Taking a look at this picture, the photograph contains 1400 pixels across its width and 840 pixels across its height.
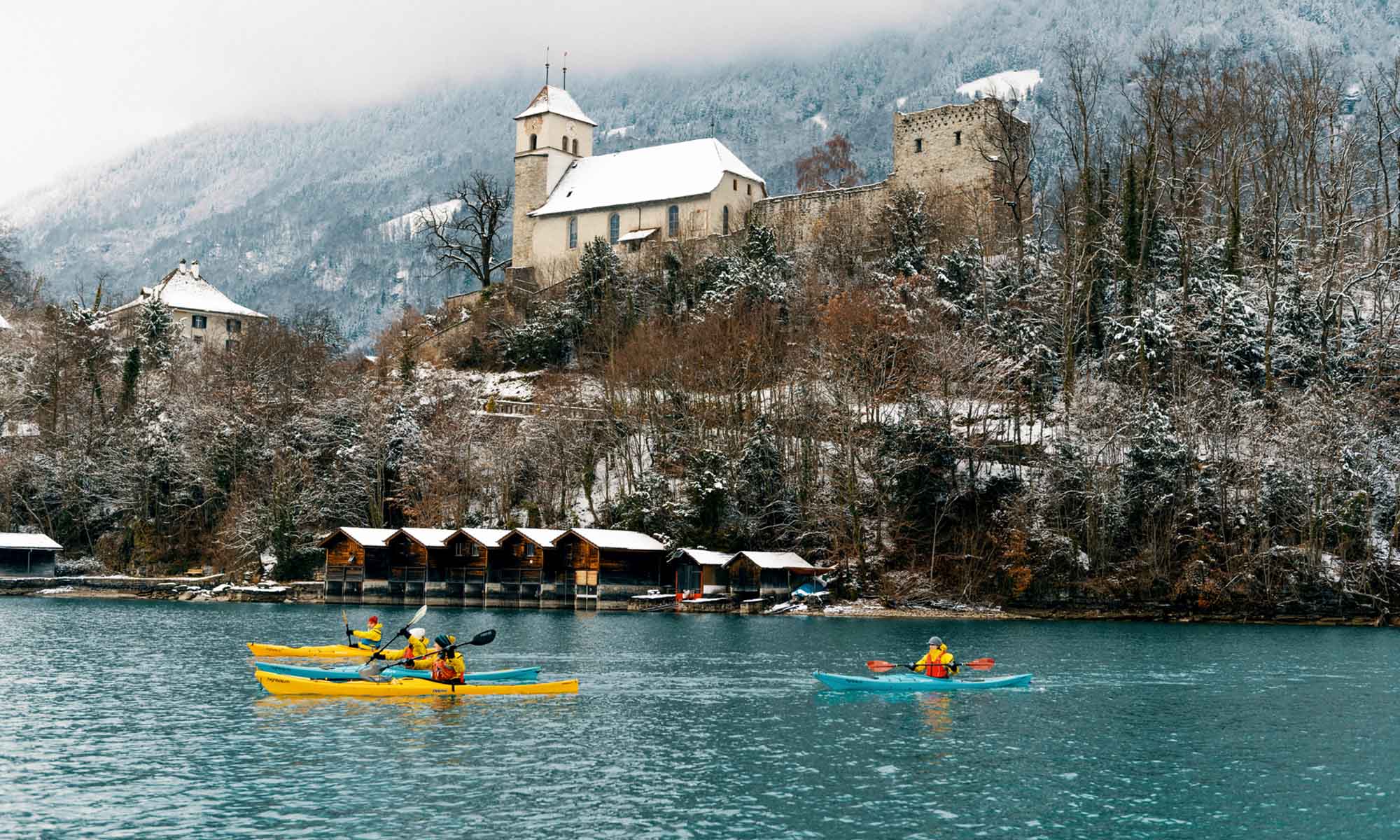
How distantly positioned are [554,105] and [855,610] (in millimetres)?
57744

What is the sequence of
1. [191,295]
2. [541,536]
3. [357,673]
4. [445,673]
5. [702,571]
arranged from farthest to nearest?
1. [191,295]
2. [541,536]
3. [702,571]
4. [357,673]
5. [445,673]

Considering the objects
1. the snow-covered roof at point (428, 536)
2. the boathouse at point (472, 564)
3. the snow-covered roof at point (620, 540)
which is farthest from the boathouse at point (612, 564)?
the snow-covered roof at point (428, 536)

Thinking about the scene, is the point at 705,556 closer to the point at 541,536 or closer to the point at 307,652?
the point at 541,536

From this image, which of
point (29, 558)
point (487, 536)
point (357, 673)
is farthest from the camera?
point (29, 558)

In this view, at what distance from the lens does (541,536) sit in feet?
208

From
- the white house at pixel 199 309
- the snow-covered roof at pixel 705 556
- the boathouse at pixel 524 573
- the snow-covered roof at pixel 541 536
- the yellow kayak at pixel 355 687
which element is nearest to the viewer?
the yellow kayak at pixel 355 687

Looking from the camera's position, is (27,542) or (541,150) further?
(541,150)

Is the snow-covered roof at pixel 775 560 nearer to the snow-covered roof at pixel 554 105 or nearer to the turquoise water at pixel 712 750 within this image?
the turquoise water at pixel 712 750

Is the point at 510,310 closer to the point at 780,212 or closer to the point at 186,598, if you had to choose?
the point at 780,212

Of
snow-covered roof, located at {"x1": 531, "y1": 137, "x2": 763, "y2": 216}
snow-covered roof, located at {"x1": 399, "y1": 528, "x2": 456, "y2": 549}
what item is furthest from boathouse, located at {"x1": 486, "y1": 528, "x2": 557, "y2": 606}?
snow-covered roof, located at {"x1": 531, "y1": 137, "x2": 763, "y2": 216}

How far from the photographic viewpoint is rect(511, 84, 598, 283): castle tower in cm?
9800

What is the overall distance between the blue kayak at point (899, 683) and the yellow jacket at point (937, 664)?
0.16 meters

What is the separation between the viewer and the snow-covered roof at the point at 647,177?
299 ft

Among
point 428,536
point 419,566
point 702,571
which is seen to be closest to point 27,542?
point 419,566
